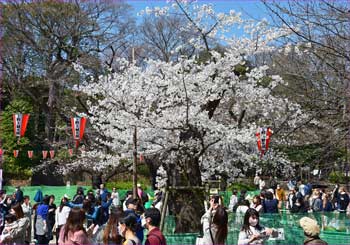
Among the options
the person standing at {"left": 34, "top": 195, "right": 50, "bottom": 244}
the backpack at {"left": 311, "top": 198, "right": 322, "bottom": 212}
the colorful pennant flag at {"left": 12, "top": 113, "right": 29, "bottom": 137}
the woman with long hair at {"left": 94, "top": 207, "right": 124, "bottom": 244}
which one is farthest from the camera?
the colorful pennant flag at {"left": 12, "top": 113, "right": 29, "bottom": 137}

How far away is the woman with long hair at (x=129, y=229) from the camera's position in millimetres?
4680

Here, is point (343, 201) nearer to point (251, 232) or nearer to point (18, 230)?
point (251, 232)

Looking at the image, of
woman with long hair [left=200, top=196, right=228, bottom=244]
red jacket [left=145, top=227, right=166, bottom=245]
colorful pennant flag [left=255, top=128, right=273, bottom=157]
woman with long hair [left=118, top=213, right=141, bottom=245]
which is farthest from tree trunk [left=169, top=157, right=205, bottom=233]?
red jacket [left=145, top=227, right=166, bottom=245]

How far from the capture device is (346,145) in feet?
27.0

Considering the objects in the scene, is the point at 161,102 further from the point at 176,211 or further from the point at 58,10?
the point at 58,10

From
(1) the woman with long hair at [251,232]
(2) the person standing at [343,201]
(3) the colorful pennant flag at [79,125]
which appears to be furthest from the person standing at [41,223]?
(2) the person standing at [343,201]

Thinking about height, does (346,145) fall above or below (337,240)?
above

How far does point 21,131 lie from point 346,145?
12229mm

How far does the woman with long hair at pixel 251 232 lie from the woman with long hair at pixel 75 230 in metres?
1.83

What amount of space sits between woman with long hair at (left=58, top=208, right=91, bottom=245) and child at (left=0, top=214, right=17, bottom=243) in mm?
2354

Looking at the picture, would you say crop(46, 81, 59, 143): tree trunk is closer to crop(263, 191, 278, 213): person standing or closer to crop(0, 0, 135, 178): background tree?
crop(0, 0, 135, 178): background tree

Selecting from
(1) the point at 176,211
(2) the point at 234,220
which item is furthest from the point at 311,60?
(1) the point at 176,211

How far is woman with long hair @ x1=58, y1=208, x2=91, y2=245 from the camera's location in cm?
515

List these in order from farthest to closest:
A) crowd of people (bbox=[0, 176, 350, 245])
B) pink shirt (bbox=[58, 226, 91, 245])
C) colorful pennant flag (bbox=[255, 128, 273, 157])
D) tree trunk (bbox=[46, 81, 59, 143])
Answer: tree trunk (bbox=[46, 81, 59, 143])
colorful pennant flag (bbox=[255, 128, 273, 157])
pink shirt (bbox=[58, 226, 91, 245])
crowd of people (bbox=[0, 176, 350, 245])
